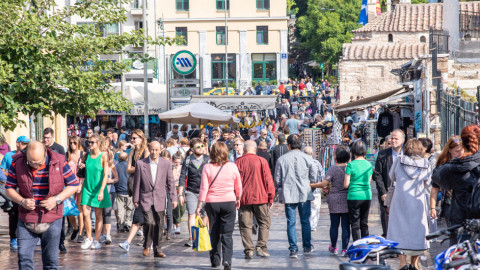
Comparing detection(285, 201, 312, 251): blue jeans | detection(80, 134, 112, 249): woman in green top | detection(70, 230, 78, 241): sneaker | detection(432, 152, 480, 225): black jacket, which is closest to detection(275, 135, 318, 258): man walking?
detection(285, 201, 312, 251): blue jeans

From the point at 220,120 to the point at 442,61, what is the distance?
6.64 m

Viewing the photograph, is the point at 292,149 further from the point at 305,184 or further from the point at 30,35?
the point at 30,35

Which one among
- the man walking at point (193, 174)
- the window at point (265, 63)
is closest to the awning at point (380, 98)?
the man walking at point (193, 174)

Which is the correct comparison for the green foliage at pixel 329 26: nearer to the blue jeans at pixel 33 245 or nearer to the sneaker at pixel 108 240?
the sneaker at pixel 108 240

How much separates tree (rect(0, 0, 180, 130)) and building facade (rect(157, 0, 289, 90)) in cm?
5772

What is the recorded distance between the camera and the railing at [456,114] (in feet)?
42.4

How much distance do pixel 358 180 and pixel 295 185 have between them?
3.16ft

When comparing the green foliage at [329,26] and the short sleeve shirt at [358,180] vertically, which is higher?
the green foliage at [329,26]

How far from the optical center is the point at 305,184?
38.5 feet

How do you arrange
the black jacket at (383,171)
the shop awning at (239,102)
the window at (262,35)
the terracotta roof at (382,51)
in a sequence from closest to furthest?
the black jacket at (383,171), the shop awning at (239,102), the terracotta roof at (382,51), the window at (262,35)

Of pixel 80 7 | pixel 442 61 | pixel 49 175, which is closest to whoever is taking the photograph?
pixel 49 175

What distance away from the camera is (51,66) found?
528 inches

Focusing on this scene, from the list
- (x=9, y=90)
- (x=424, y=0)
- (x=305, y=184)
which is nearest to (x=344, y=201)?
(x=305, y=184)

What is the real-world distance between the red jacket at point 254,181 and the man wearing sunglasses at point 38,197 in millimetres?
3650
